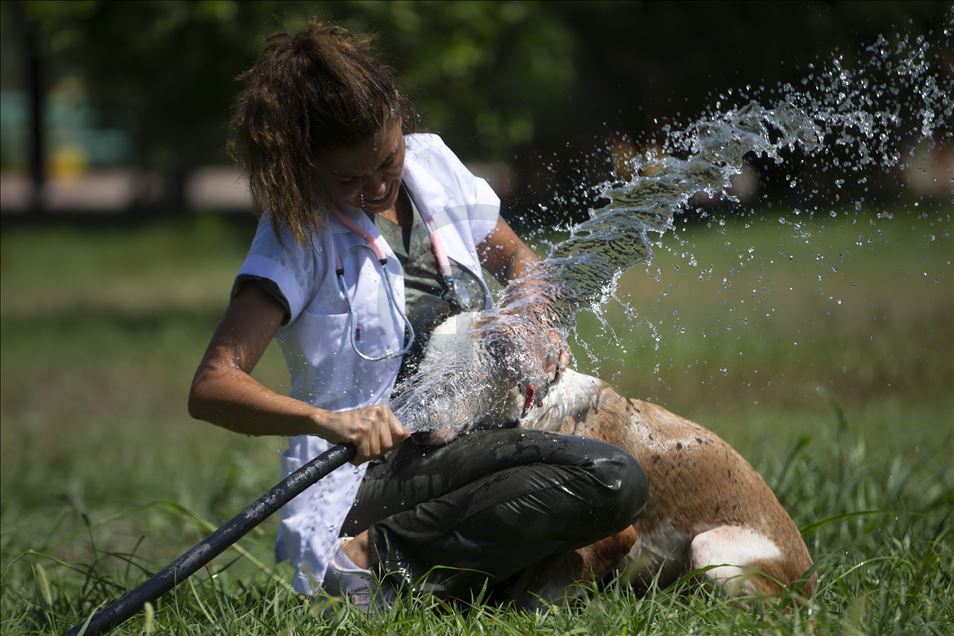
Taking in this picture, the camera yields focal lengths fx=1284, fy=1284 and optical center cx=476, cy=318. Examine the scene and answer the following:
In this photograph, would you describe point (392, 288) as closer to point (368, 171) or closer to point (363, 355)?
point (363, 355)

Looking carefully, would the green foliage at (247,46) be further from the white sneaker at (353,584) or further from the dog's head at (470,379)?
the white sneaker at (353,584)

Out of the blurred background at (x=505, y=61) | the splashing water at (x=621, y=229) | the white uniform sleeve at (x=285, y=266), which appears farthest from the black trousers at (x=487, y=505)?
the blurred background at (x=505, y=61)

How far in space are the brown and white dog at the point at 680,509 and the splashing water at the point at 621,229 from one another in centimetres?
15

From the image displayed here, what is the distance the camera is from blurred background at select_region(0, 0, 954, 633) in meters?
3.73

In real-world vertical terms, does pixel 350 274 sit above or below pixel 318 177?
below

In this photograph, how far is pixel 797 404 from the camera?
227 inches

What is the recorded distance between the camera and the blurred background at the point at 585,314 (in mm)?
3734

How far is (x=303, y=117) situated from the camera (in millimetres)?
3043

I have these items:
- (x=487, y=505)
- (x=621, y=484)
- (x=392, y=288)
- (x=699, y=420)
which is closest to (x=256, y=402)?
(x=392, y=288)

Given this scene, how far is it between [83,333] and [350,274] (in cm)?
813

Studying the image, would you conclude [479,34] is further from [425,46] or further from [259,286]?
[259,286]

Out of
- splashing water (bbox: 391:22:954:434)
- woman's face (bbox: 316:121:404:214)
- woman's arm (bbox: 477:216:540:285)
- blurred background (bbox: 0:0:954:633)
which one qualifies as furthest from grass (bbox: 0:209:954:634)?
woman's face (bbox: 316:121:404:214)

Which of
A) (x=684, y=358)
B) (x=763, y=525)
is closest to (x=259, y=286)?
(x=763, y=525)

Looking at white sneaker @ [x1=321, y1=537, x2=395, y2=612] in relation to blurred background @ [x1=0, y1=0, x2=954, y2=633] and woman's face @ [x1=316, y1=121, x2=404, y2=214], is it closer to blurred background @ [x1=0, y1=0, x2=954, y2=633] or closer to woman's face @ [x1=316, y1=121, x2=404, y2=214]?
blurred background @ [x1=0, y1=0, x2=954, y2=633]
